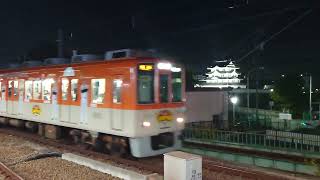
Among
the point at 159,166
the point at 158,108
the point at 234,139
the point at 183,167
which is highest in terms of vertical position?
the point at 158,108

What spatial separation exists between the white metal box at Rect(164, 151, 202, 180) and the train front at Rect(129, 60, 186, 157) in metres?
2.57

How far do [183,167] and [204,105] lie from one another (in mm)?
19663

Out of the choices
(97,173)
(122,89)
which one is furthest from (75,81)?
(97,173)

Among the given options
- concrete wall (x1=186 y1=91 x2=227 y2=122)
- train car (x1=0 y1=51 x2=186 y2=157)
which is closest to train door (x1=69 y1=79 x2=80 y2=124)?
train car (x1=0 y1=51 x2=186 y2=157)

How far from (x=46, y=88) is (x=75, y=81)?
242 centimetres

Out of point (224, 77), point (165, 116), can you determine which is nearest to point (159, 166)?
point (165, 116)

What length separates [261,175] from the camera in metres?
9.07

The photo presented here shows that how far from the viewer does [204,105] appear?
26750 millimetres

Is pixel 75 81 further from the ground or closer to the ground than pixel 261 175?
further from the ground

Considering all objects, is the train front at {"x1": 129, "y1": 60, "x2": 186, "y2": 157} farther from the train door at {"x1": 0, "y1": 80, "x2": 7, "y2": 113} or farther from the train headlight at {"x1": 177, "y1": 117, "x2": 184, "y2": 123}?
the train door at {"x1": 0, "y1": 80, "x2": 7, "y2": 113}

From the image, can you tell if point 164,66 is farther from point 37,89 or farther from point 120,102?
point 37,89

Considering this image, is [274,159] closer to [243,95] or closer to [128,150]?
[128,150]

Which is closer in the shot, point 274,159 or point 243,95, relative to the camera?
point 274,159

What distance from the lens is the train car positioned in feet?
33.6
